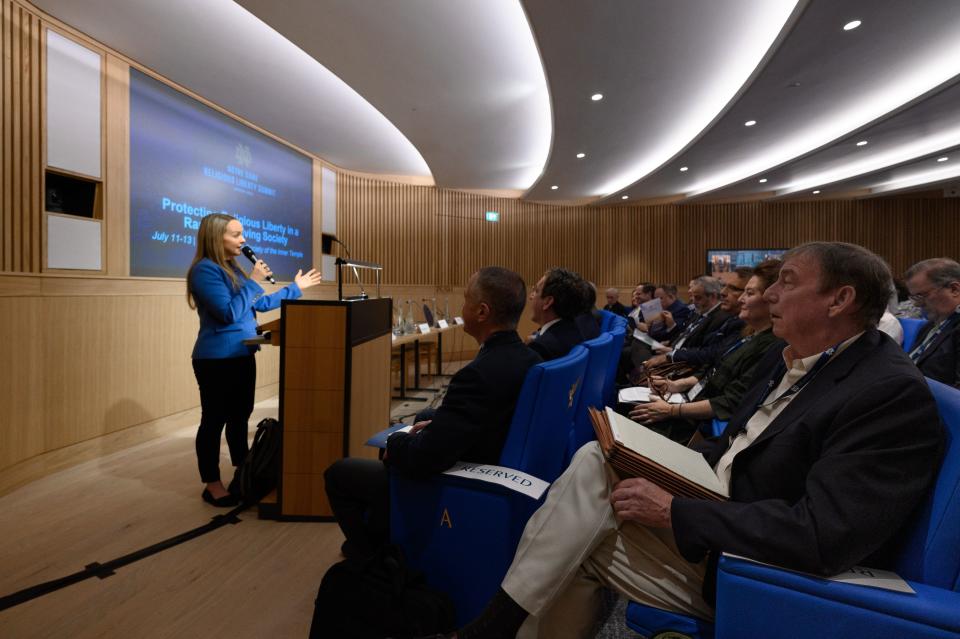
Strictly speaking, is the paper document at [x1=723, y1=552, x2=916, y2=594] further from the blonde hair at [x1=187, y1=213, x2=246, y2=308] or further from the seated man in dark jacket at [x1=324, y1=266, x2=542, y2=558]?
the blonde hair at [x1=187, y1=213, x2=246, y2=308]

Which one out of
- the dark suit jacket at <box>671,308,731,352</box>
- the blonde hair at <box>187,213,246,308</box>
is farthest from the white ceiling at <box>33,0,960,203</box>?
the dark suit jacket at <box>671,308,731,352</box>

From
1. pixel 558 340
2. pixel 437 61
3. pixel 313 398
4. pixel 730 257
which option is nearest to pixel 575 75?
pixel 437 61

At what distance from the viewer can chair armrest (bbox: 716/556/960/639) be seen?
3.02ft

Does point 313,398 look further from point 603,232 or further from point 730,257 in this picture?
point 730,257

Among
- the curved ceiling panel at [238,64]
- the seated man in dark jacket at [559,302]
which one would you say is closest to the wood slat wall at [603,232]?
the curved ceiling panel at [238,64]

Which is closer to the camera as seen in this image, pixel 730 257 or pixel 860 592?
pixel 860 592

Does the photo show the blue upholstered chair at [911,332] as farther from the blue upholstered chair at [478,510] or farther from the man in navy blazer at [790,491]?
the blue upholstered chair at [478,510]

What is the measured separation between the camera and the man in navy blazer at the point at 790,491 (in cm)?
103

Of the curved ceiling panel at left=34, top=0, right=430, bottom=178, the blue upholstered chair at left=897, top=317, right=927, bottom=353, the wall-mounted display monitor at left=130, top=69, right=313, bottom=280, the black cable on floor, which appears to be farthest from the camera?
the wall-mounted display monitor at left=130, top=69, right=313, bottom=280

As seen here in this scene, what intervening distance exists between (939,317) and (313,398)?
3762 mm

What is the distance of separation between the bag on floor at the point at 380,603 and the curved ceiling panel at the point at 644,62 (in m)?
3.73

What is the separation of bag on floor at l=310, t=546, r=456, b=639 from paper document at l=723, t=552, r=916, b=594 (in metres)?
0.93

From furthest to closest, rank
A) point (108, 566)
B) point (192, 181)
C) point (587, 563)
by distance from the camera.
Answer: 1. point (192, 181)
2. point (108, 566)
3. point (587, 563)

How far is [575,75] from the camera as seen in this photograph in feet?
16.4
